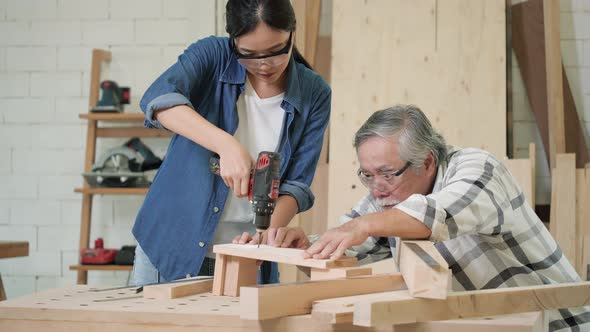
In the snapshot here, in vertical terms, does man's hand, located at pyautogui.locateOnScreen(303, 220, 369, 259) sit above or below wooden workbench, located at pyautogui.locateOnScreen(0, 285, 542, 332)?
above

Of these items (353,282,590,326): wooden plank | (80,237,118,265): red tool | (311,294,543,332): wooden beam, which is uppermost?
(353,282,590,326): wooden plank

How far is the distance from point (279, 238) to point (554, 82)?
2.68 meters

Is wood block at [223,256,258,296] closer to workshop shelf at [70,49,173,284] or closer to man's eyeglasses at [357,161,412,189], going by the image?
man's eyeglasses at [357,161,412,189]

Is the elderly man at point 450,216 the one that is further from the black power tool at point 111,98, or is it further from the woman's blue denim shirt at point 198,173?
the black power tool at point 111,98

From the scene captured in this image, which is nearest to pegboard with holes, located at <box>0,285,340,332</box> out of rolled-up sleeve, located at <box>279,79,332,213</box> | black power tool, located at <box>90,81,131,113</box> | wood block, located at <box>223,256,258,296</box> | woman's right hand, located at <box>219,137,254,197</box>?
wood block, located at <box>223,256,258,296</box>

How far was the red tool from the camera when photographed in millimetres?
4715

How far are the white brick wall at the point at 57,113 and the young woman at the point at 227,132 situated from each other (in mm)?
2817

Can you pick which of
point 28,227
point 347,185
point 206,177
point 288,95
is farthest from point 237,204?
point 28,227

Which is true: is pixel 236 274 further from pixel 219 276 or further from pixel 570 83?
pixel 570 83

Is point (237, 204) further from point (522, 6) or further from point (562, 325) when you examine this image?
point (522, 6)

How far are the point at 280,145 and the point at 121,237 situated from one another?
3.03m

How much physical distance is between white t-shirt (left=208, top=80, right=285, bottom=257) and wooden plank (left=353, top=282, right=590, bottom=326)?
0.88 meters

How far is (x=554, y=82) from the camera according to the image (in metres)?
4.27

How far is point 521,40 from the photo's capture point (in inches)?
180
